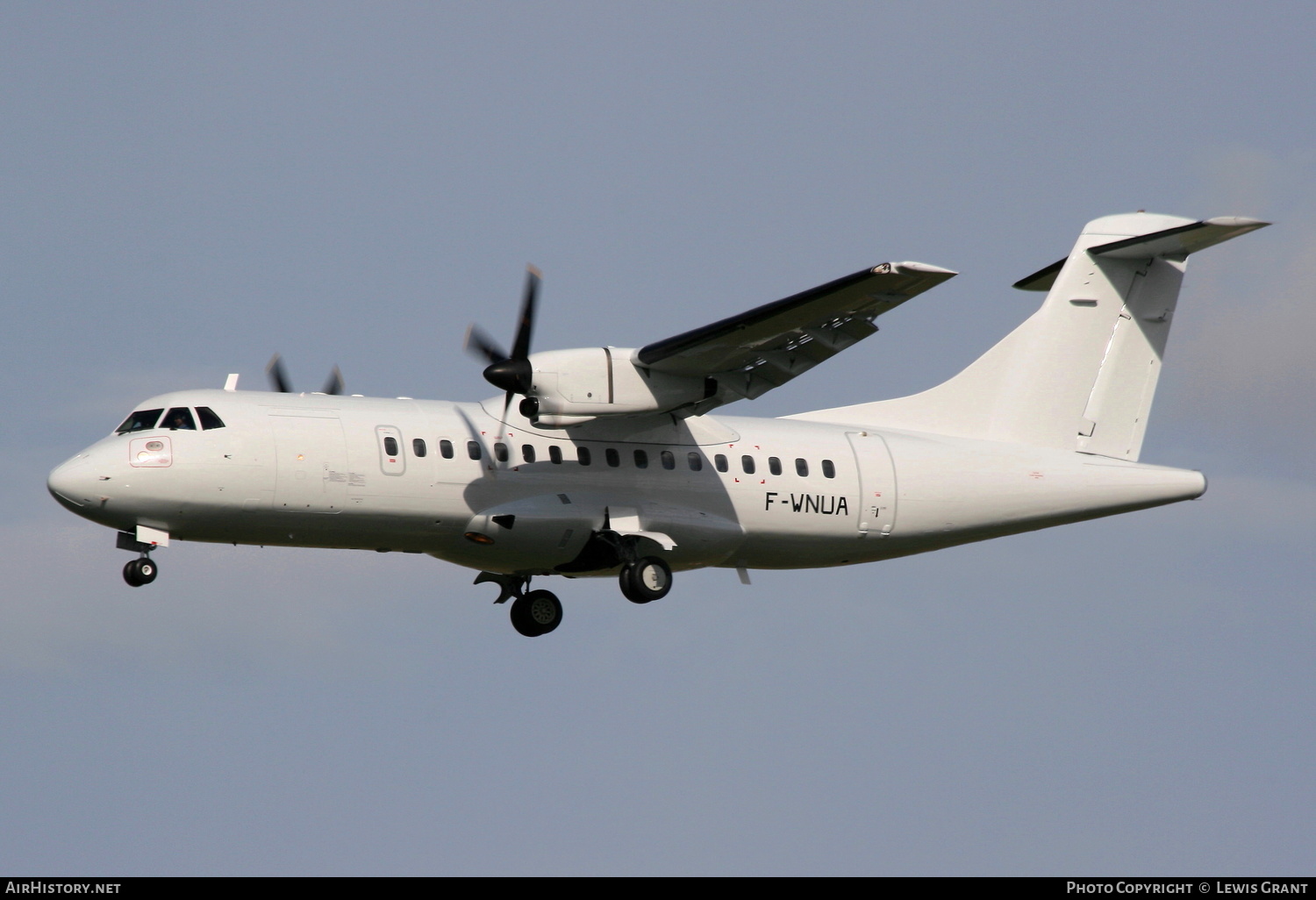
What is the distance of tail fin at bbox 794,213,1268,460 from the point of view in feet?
75.4

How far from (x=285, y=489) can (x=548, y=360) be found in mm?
3261

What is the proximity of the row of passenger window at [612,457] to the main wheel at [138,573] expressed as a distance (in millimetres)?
2911

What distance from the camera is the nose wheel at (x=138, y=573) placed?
722 inches

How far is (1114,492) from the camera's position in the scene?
2238 centimetres

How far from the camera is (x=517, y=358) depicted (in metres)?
19.2

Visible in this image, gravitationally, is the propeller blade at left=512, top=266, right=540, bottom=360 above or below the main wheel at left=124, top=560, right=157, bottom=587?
above

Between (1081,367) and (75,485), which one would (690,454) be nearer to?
(1081,367)

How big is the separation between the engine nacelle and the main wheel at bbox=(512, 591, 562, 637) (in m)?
3.33

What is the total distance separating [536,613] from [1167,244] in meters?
9.82

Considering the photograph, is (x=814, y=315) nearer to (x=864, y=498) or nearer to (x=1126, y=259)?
(x=864, y=498)

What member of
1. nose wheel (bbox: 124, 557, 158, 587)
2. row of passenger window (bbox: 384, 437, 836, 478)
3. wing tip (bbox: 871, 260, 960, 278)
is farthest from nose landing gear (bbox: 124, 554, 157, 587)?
wing tip (bbox: 871, 260, 960, 278)

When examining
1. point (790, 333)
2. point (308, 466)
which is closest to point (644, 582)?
point (790, 333)

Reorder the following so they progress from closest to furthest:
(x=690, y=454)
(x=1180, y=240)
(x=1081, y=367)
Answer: (x=690, y=454) → (x=1180, y=240) → (x=1081, y=367)

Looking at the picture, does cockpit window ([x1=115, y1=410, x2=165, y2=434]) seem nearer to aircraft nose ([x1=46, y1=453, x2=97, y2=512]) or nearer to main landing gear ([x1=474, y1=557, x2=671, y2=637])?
aircraft nose ([x1=46, y1=453, x2=97, y2=512])
